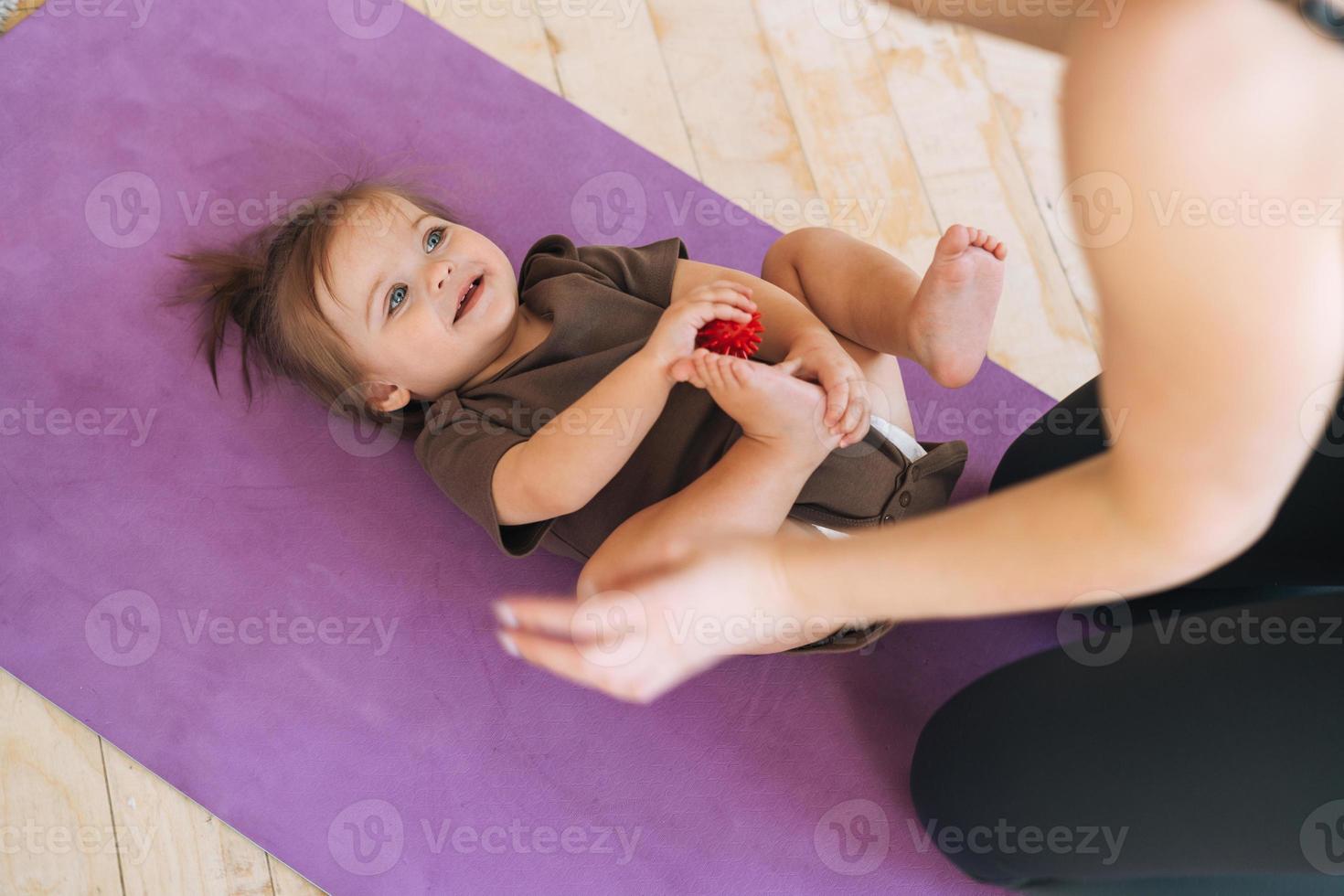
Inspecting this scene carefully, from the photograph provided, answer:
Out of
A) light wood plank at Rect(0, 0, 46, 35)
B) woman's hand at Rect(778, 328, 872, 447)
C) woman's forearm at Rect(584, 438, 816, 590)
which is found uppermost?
light wood plank at Rect(0, 0, 46, 35)

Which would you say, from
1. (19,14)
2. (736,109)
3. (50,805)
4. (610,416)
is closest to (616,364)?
(610,416)

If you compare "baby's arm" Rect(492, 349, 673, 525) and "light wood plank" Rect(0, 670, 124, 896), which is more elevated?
"baby's arm" Rect(492, 349, 673, 525)

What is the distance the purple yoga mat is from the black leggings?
205 mm

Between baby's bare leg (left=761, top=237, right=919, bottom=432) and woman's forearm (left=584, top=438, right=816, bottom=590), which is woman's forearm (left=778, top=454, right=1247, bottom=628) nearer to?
woman's forearm (left=584, top=438, right=816, bottom=590)

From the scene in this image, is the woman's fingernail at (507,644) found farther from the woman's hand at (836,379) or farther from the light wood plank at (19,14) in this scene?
the light wood plank at (19,14)

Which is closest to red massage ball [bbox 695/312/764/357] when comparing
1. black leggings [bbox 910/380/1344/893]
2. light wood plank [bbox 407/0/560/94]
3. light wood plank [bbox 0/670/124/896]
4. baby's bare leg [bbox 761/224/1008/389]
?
baby's bare leg [bbox 761/224/1008/389]

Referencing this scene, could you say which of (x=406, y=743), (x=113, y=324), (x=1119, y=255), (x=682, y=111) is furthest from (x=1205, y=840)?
(x=113, y=324)

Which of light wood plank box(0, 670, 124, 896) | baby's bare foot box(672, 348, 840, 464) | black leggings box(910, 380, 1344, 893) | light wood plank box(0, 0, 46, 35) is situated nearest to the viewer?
black leggings box(910, 380, 1344, 893)

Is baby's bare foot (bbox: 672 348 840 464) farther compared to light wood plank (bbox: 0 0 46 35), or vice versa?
light wood plank (bbox: 0 0 46 35)

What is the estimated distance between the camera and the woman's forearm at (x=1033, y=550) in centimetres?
47

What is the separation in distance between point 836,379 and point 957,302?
0.16m

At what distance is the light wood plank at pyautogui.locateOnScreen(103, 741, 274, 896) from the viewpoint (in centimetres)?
104

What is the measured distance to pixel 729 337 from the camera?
97 cm

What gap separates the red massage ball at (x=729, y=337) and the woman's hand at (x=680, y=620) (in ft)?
0.69
